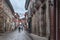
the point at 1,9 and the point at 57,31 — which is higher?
the point at 1,9

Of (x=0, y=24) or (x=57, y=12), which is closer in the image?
(x=57, y=12)

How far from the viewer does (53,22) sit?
10891 mm

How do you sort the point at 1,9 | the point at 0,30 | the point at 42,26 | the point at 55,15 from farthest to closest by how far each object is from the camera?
the point at 0,30 → the point at 1,9 → the point at 42,26 → the point at 55,15

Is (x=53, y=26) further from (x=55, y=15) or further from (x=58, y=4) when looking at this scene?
(x=58, y=4)

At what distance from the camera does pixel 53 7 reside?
10828mm

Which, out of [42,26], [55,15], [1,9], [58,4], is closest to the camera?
[58,4]

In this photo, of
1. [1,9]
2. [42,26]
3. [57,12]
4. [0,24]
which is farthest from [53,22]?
[0,24]

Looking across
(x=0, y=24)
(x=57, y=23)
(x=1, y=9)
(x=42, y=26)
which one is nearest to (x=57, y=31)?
(x=57, y=23)

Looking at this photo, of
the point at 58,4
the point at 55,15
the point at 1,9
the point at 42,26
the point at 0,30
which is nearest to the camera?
the point at 58,4

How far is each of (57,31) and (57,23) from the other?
0.43m

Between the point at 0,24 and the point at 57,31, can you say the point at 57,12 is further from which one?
the point at 0,24

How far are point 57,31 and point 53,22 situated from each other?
0.95 m

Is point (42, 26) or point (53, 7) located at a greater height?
point (53, 7)

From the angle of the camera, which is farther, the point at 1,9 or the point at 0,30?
the point at 0,30
